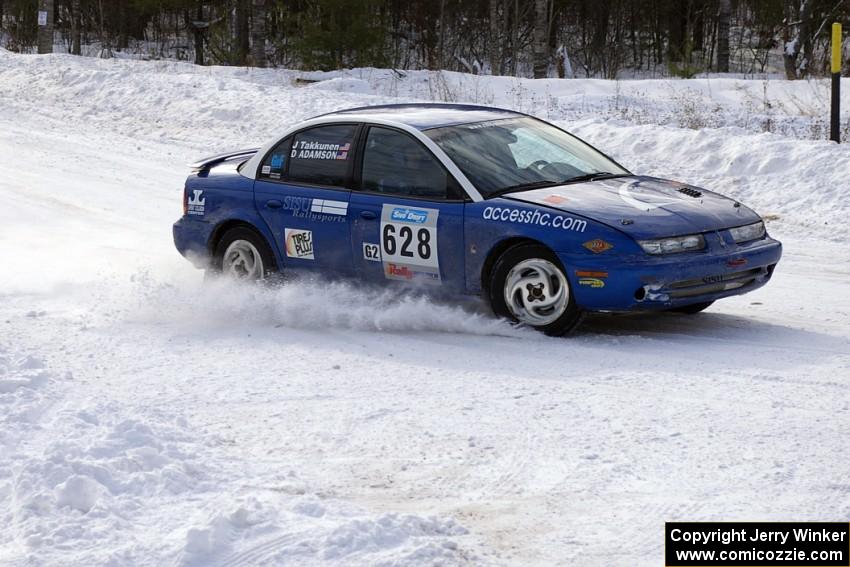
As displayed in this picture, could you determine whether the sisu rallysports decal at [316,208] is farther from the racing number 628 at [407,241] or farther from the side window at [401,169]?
the racing number 628 at [407,241]

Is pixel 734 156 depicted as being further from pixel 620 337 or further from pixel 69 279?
Result: pixel 69 279

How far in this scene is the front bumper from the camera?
7262 mm

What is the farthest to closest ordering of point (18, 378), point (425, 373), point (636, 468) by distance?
point (425, 373) → point (18, 378) → point (636, 468)

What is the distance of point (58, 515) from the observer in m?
4.71

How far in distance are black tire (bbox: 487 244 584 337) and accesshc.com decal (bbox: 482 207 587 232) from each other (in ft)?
0.56

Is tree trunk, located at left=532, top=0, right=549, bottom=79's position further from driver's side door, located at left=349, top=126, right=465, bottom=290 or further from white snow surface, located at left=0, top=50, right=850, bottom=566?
driver's side door, located at left=349, top=126, right=465, bottom=290

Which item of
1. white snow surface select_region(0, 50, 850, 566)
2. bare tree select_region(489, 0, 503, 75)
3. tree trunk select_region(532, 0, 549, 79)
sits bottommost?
white snow surface select_region(0, 50, 850, 566)

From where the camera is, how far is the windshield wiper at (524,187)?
25.8 ft

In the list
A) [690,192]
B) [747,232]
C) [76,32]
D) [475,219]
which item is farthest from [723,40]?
[475,219]

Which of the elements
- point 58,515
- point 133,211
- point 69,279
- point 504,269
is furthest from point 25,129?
point 58,515

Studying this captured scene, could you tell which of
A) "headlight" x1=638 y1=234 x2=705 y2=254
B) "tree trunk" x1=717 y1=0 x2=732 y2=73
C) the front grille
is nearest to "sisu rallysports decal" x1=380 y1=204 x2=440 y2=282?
"headlight" x1=638 y1=234 x2=705 y2=254

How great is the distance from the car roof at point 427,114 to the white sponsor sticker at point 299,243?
2.80 ft

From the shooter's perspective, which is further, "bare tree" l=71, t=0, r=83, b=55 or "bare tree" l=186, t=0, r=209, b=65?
"bare tree" l=71, t=0, r=83, b=55

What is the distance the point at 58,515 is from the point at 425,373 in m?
2.69
